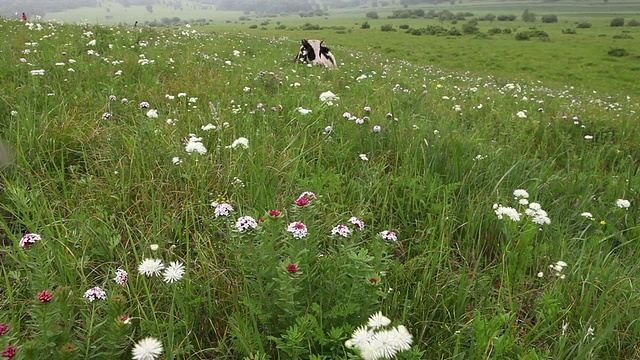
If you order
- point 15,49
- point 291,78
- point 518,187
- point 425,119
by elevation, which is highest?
point 15,49

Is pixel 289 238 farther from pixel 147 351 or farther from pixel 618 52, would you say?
pixel 618 52

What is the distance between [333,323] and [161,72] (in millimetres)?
5747

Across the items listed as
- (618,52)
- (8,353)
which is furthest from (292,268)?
(618,52)

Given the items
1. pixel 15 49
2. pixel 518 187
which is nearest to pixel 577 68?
pixel 518 187

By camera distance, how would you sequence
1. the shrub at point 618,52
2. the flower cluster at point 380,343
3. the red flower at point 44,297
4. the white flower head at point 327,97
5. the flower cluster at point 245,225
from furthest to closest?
the shrub at point 618,52
the white flower head at point 327,97
the flower cluster at point 245,225
the red flower at point 44,297
the flower cluster at point 380,343

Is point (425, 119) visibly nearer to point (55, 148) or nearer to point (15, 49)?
point (55, 148)

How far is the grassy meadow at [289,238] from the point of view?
5.28 feet

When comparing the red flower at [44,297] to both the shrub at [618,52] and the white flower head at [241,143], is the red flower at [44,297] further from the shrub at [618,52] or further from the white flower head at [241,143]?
the shrub at [618,52]

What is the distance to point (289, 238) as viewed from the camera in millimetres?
1721

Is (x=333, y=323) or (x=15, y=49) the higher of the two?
(x=15, y=49)

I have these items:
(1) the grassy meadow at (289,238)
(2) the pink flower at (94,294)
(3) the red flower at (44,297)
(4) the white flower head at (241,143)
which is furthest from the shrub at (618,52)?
(3) the red flower at (44,297)

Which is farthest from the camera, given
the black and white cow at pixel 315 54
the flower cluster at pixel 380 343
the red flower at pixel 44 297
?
the black and white cow at pixel 315 54

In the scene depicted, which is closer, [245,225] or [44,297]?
[44,297]

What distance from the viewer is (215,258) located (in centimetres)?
210
